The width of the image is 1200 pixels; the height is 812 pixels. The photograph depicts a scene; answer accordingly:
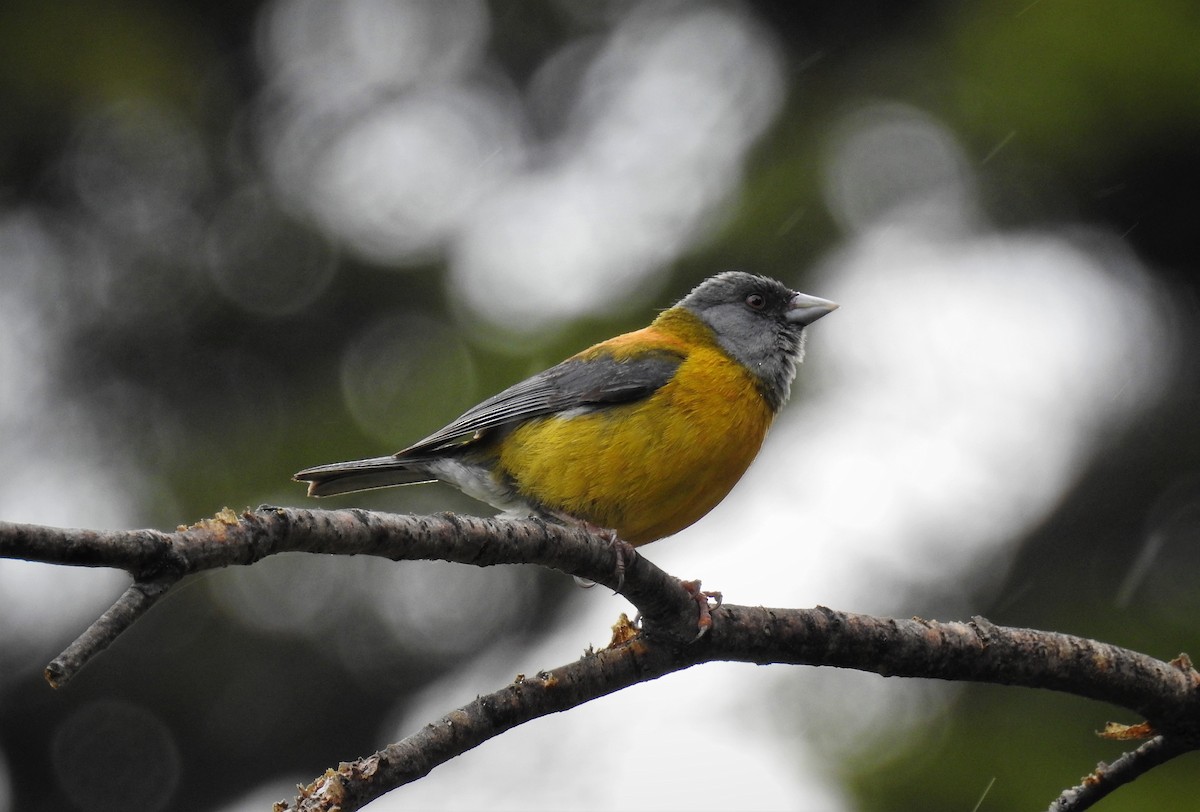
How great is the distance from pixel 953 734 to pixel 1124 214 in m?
2.35

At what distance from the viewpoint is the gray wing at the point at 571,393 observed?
15.3 feet

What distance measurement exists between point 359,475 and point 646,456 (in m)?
1.14

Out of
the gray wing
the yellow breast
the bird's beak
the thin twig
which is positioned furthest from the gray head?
the thin twig

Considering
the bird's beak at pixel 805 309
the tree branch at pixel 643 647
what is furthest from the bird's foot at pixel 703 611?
the bird's beak at pixel 805 309

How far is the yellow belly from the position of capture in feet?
14.2

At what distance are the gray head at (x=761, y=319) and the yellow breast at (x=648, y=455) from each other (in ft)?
0.95

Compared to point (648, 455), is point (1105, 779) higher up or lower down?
lower down

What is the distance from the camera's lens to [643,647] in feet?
10.2

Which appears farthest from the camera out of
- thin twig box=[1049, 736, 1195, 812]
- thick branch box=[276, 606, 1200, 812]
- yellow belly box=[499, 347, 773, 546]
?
yellow belly box=[499, 347, 773, 546]

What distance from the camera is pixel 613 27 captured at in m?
6.82

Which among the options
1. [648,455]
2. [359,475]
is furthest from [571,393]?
[359,475]

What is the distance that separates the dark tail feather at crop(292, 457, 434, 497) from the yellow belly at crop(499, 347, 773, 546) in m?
0.40

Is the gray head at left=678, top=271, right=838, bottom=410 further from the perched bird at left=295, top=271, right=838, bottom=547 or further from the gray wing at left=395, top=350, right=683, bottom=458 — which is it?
the gray wing at left=395, top=350, right=683, bottom=458

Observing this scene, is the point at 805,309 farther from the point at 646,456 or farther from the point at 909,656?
the point at 909,656
